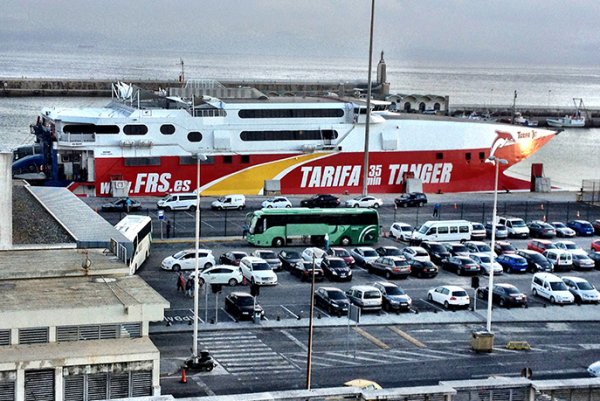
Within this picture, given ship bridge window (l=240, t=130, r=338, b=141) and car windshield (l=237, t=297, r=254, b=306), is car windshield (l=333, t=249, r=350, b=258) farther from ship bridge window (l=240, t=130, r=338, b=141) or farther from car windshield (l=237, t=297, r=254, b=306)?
ship bridge window (l=240, t=130, r=338, b=141)

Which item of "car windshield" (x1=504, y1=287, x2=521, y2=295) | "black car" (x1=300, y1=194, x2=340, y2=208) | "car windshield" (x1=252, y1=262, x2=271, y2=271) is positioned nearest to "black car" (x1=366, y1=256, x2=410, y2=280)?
"car windshield" (x1=252, y1=262, x2=271, y2=271)

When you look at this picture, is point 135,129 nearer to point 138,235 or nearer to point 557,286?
point 138,235

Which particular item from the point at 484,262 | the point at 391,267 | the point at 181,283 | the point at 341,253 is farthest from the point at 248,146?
the point at 181,283

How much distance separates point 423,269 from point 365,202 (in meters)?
14.8

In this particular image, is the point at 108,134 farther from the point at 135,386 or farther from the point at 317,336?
the point at 135,386

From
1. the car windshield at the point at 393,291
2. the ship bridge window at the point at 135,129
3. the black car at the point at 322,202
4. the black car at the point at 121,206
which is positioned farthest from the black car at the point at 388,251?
the ship bridge window at the point at 135,129

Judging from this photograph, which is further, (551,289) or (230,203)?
(230,203)

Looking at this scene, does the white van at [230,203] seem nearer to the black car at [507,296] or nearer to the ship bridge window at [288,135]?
the ship bridge window at [288,135]

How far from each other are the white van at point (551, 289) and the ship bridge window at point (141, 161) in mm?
29632

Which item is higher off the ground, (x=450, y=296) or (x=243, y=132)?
(x=243, y=132)

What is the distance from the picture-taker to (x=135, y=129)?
65000 millimetres

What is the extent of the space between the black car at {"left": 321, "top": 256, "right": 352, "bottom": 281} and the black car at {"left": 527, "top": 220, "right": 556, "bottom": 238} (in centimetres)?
1270

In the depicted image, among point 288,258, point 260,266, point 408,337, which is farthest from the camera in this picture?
point 288,258

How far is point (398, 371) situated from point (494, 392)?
14.3m
